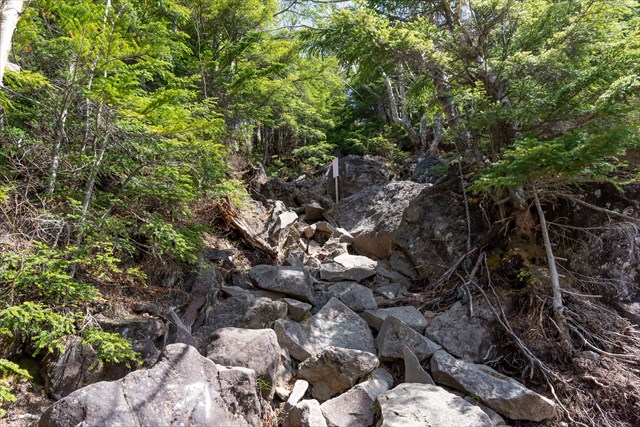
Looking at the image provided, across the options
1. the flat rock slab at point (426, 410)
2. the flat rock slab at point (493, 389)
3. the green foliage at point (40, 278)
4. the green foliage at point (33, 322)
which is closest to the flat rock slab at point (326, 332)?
the flat rock slab at point (493, 389)

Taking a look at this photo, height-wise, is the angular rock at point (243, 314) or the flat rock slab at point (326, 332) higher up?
the angular rock at point (243, 314)

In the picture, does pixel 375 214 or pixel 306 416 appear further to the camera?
pixel 375 214

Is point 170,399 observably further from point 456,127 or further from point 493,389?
point 456,127

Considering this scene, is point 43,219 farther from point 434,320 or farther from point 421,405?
point 434,320

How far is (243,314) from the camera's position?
4.91 meters

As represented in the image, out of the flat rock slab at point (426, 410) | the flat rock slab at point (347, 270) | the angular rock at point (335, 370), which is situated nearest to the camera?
the flat rock slab at point (426, 410)

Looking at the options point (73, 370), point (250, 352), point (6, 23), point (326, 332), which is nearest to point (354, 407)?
point (250, 352)

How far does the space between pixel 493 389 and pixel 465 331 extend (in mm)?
1160

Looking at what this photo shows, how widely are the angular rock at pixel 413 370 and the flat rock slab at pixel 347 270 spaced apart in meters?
2.40

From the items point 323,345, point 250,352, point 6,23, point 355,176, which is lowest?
point 323,345

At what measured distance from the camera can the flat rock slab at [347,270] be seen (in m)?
6.77

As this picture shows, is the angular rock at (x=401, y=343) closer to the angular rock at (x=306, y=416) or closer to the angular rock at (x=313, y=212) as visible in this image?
the angular rock at (x=306, y=416)

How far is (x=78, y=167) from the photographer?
3.99 m

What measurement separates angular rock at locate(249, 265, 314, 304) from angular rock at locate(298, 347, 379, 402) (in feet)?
5.63
